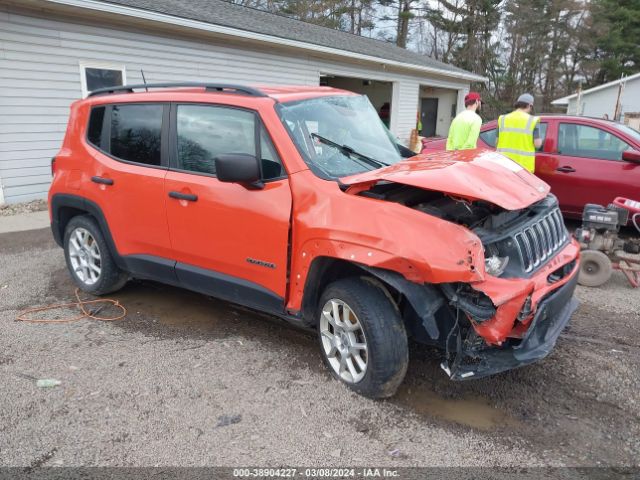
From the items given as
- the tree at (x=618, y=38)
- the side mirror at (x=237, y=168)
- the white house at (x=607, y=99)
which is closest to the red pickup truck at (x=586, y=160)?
the side mirror at (x=237, y=168)

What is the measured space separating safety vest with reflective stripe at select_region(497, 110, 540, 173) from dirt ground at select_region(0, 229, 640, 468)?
2.79 meters

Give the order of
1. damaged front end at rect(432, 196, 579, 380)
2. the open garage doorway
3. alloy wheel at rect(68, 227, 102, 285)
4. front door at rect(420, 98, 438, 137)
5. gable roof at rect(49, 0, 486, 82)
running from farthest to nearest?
front door at rect(420, 98, 438, 137)
the open garage doorway
gable roof at rect(49, 0, 486, 82)
alloy wheel at rect(68, 227, 102, 285)
damaged front end at rect(432, 196, 579, 380)

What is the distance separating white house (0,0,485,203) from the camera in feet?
27.5

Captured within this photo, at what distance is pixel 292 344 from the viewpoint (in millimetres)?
3906

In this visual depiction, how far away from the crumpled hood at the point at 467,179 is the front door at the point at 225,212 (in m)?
0.57

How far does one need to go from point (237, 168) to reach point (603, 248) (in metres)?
4.07

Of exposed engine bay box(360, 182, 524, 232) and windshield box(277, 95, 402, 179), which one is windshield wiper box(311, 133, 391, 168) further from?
exposed engine bay box(360, 182, 524, 232)

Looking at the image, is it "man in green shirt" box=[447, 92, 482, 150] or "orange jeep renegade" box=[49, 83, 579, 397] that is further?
"man in green shirt" box=[447, 92, 482, 150]

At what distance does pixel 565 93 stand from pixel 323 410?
46.7 metres

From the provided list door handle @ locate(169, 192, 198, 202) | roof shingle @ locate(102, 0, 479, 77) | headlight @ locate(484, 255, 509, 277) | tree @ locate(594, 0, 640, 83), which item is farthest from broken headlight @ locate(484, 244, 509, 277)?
tree @ locate(594, 0, 640, 83)

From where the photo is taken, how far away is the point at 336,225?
304cm

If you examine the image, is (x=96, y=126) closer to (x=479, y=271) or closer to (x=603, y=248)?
(x=479, y=271)

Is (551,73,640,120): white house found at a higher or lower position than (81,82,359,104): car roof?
higher

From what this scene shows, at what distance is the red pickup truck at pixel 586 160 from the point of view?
21.7 feet
